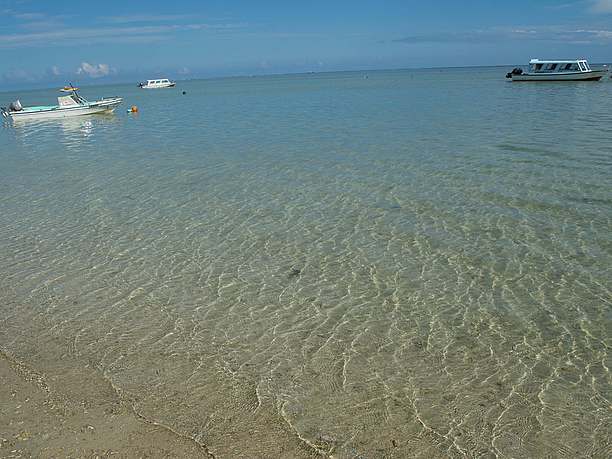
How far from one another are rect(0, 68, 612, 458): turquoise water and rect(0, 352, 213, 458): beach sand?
19 centimetres

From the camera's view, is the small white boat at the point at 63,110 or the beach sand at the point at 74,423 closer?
the beach sand at the point at 74,423

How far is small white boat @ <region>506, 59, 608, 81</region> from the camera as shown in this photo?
6109 centimetres

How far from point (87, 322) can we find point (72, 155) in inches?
716

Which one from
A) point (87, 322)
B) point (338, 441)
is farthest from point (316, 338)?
point (87, 322)

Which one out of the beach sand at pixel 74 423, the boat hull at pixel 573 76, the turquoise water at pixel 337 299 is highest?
the beach sand at pixel 74 423

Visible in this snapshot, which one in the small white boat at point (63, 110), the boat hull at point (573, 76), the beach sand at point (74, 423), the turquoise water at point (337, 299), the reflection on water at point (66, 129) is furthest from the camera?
the boat hull at point (573, 76)

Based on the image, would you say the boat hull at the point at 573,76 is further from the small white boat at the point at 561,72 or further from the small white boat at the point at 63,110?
the small white boat at the point at 63,110

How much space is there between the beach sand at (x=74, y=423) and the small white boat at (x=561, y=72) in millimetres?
68153

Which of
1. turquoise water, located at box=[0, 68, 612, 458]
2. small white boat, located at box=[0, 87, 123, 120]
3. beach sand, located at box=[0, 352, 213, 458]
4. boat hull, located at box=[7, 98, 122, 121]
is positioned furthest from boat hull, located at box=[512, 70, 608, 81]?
beach sand, located at box=[0, 352, 213, 458]

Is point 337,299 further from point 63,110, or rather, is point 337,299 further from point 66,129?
point 63,110

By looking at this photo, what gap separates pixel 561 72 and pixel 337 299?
215 ft

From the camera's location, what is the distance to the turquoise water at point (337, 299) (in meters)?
5.07

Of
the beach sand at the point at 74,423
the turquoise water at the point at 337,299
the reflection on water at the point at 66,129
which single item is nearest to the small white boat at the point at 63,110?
the reflection on water at the point at 66,129

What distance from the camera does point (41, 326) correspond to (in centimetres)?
714
